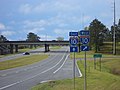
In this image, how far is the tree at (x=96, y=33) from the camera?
119 metres

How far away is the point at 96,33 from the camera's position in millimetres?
121375

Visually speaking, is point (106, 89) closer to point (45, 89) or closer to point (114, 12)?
point (45, 89)

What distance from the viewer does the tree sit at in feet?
392

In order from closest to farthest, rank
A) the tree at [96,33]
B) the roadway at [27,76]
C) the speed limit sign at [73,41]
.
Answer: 1. the speed limit sign at [73,41]
2. the roadway at [27,76]
3. the tree at [96,33]

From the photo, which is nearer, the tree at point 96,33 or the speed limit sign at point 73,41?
the speed limit sign at point 73,41

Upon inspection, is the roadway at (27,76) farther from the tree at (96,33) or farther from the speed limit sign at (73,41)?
the tree at (96,33)

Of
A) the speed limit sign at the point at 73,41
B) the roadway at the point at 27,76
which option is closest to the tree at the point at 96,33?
the roadway at the point at 27,76

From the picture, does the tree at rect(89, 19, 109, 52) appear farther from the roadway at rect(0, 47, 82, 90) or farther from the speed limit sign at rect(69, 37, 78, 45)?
the speed limit sign at rect(69, 37, 78, 45)

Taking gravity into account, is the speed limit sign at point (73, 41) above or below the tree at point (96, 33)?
below

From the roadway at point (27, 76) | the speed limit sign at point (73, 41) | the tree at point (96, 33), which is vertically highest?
the tree at point (96, 33)

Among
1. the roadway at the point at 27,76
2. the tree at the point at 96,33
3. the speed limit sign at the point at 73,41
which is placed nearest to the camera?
the speed limit sign at the point at 73,41

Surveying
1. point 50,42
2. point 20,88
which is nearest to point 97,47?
point 50,42

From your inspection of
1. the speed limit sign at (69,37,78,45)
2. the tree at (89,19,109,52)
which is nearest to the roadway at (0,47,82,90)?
the speed limit sign at (69,37,78,45)

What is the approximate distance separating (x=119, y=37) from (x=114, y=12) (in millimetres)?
33248
